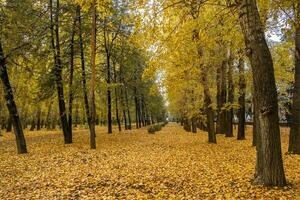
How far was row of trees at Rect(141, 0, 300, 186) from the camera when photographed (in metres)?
7.07

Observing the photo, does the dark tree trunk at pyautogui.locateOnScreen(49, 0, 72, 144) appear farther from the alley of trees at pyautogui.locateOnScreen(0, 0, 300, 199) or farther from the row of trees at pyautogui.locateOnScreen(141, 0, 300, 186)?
the row of trees at pyautogui.locateOnScreen(141, 0, 300, 186)

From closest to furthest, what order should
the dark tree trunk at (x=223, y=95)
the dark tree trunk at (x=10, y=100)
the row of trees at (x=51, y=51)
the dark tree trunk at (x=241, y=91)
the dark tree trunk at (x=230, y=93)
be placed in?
the dark tree trunk at (x=10, y=100)
the row of trees at (x=51, y=51)
the dark tree trunk at (x=241, y=91)
the dark tree trunk at (x=230, y=93)
the dark tree trunk at (x=223, y=95)

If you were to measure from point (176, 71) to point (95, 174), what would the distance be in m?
9.12

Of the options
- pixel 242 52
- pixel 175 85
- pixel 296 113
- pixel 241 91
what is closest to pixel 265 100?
pixel 296 113

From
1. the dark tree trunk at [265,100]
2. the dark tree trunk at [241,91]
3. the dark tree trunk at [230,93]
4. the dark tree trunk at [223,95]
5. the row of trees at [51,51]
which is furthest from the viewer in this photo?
the dark tree trunk at [223,95]

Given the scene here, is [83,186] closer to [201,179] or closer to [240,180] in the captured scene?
[201,179]

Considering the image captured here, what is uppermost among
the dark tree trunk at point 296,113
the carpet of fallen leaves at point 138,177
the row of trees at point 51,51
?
the row of trees at point 51,51

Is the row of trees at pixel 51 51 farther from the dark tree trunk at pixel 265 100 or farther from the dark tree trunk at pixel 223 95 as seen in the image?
the dark tree trunk at pixel 223 95

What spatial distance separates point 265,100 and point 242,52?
667cm

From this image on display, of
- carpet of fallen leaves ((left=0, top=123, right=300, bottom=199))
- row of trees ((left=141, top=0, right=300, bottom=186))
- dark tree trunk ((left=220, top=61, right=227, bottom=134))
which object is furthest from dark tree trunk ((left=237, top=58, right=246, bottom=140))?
carpet of fallen leaves ((left=0, top=123, right=300, bottom=199))

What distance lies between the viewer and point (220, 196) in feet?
21.9

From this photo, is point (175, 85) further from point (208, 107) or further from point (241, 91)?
point (241, 91)

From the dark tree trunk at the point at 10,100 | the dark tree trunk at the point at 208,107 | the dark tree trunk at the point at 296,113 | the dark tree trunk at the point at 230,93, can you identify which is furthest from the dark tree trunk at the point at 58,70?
the dark tree trunk at the point at 296,113

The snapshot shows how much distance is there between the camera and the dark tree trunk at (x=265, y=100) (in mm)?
7039
